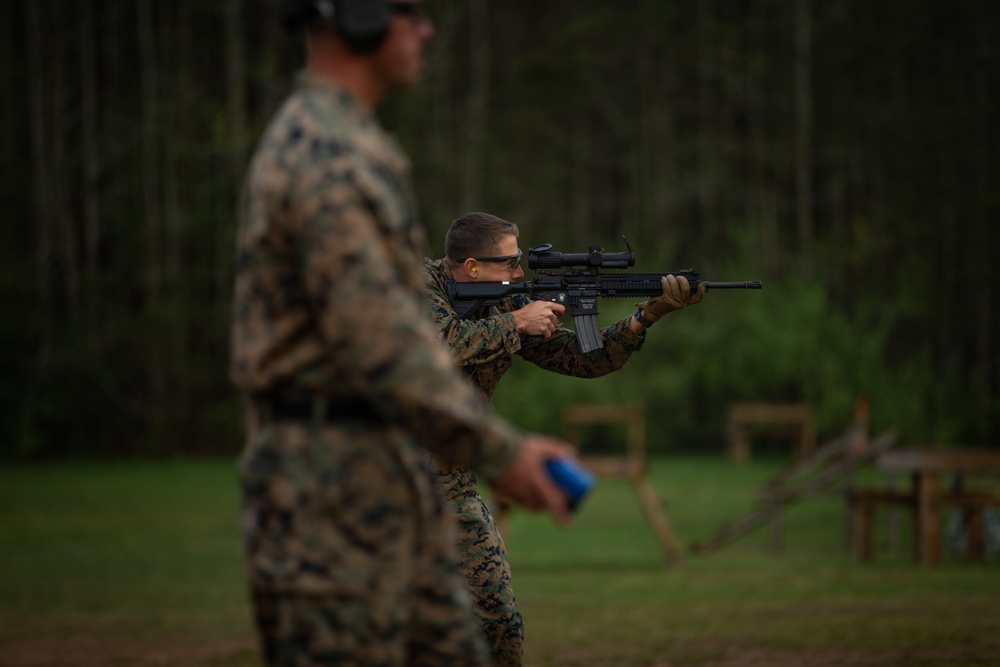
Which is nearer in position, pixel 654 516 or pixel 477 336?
pixel 477 336

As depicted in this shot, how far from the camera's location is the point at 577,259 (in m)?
7.52

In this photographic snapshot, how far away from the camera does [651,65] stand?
154 ft

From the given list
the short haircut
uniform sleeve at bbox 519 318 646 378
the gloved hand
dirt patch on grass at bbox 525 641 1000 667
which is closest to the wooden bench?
dirt patch on grass at bbox 525 641 1000 667

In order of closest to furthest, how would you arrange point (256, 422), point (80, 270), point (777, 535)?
point (256, 422)
point (777, 535)
point (80, 270)

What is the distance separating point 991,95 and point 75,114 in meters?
22.8

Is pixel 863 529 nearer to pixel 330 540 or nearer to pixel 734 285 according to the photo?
pixel 734 285

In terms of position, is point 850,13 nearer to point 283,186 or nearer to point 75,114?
point 75,114

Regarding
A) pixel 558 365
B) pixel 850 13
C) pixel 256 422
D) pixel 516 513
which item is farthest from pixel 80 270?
pixel 256 422

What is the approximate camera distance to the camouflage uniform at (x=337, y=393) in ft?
11.5

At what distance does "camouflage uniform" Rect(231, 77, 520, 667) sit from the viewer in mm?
3496

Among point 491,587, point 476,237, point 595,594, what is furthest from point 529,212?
point 491,587

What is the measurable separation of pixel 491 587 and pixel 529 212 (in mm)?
39070

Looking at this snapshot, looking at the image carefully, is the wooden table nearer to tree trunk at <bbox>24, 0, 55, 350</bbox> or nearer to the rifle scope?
the rifle scope

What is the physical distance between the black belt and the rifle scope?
371cm
